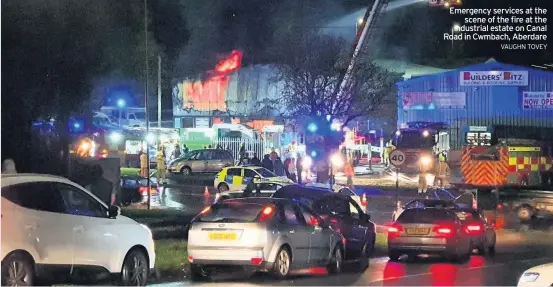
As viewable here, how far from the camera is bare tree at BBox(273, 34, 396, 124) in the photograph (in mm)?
38969

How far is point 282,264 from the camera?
13.8 m

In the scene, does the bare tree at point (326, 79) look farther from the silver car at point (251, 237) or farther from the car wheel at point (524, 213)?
the silver car at point (251, 237)

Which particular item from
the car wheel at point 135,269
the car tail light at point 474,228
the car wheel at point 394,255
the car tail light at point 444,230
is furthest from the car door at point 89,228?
the car tail light at point 474,228

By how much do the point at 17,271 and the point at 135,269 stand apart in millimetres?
2467

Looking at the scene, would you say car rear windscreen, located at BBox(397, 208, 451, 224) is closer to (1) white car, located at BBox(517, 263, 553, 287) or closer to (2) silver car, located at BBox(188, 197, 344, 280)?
(2) silver car, located at BBox(188, 197, 344, 280)

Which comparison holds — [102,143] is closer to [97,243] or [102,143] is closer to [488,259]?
[488,259]

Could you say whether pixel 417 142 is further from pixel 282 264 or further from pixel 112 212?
pixel 112 212

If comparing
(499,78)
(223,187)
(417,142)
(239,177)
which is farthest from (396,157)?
(499,78)

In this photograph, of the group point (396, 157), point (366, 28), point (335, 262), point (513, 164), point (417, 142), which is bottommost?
point (335, 262)

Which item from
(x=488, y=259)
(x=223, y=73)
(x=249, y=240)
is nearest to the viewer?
(x=249, y=240)

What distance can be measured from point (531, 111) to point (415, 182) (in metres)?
9.85

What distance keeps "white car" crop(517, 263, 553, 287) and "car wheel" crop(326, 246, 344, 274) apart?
5.32 meters

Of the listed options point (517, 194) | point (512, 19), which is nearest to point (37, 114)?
point (517, 194)

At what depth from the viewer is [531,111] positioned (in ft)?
153
